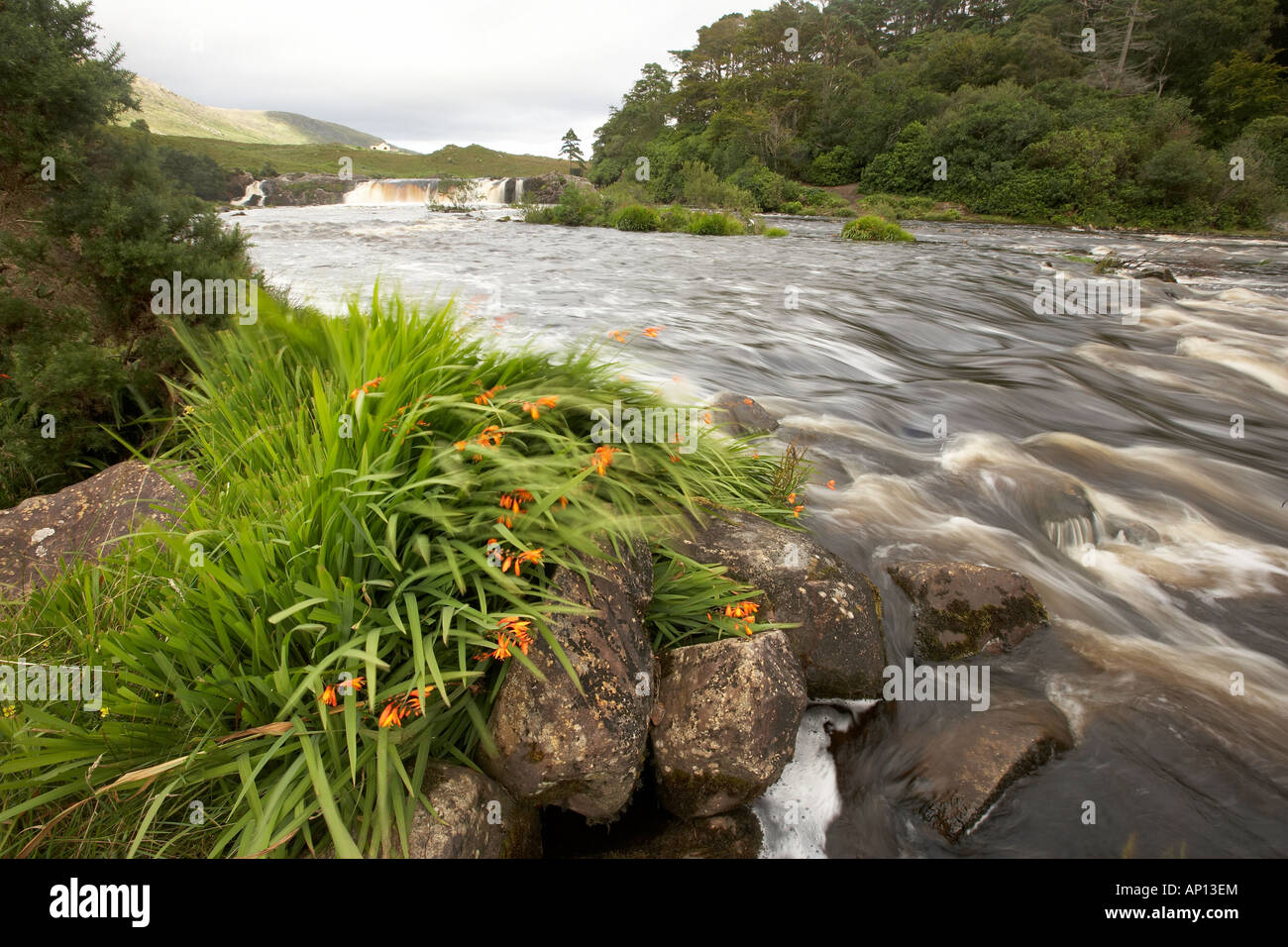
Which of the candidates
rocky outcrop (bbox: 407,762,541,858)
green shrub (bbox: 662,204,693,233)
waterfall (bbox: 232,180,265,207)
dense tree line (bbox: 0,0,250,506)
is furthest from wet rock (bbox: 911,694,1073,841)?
waterfall (bbox: 232,180,265,207)

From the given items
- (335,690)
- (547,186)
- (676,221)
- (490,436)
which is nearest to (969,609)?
(490,436)

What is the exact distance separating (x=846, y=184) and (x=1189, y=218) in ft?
65.2

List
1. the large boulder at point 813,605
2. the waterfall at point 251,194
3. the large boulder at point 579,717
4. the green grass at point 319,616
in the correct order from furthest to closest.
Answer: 1. the waterfall at point 251,194
2. the large boulder at point 813,605
3. the large boulder at point 579,717
4. the green grass at point 319,616

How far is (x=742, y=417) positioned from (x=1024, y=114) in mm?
39287

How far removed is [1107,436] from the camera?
6457 millimetres

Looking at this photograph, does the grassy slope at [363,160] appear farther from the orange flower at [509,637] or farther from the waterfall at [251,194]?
the orange flower at [509,637]

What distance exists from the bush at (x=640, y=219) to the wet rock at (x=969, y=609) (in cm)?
2424

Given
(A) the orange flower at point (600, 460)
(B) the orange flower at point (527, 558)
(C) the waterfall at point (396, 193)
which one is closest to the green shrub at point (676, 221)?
(A) the orange flower at point (600, 460)

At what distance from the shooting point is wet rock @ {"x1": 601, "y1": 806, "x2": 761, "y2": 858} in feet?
7.59

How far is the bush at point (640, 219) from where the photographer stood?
2516cm

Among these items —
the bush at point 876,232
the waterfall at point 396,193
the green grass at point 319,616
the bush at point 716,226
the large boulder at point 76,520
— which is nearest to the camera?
Answer: the green grass at point 319,616

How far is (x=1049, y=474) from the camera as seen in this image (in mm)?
5375

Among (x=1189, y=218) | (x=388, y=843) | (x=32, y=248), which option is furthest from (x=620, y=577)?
(x=1189, y=218)
